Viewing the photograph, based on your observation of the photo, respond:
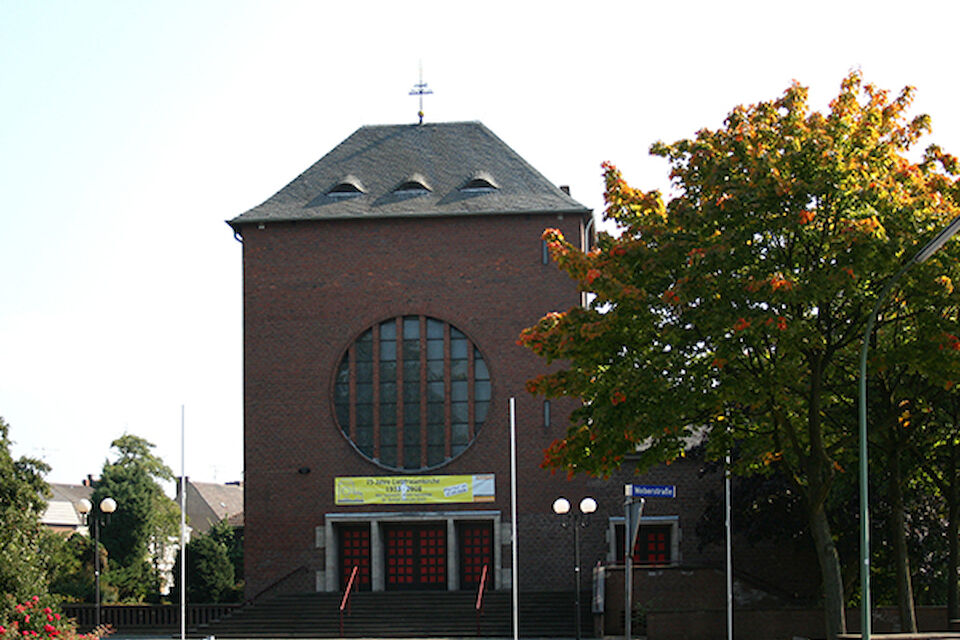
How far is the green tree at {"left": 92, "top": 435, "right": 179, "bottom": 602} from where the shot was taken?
60.7 meters

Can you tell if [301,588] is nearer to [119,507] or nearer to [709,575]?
[709,575]

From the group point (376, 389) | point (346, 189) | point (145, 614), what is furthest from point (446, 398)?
point (145, 614)

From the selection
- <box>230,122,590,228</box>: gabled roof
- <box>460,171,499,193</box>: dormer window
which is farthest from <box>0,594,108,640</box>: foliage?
<box>460,171,499,193</box>: dormer window

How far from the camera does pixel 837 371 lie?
2338 centimetres

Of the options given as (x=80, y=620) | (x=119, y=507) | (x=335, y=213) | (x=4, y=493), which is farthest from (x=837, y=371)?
(x=119, y=507)

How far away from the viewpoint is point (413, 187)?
41656 mm

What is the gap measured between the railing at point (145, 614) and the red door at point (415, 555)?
5068 millimetres

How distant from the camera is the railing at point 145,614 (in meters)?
37.2

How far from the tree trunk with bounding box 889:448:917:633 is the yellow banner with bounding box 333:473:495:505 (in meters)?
16.3

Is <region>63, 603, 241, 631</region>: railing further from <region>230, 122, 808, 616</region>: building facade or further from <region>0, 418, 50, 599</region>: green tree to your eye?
<region>0, 418, 50, 599</region>: green tree

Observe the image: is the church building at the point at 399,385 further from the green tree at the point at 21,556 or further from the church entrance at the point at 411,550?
the green tree at the point at 21,556

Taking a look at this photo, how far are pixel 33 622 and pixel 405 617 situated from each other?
18054mm

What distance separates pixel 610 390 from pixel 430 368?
19.9 m

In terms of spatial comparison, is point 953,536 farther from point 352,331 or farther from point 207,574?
point 207,574
